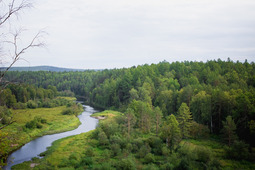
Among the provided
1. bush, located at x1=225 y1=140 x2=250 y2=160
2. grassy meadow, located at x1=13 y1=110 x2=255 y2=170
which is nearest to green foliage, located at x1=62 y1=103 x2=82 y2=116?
grassy meadow, located at x1=13 y1=110 x2=255 y2=170

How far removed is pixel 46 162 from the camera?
35656mm

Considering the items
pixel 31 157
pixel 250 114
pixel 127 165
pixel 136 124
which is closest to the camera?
pixel 127 165

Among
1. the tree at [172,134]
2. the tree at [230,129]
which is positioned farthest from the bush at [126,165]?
the tree at [230,129]

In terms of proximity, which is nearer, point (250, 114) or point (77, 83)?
point (250, 114)

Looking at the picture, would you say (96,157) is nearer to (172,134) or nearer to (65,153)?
(65,153)

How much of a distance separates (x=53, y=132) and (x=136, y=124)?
2692cm

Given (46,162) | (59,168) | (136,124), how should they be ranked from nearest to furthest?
(59,168) < (46,162) < (136,124)

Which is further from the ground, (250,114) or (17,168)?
(250,114)

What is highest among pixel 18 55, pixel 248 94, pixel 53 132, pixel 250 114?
pixel 18 55

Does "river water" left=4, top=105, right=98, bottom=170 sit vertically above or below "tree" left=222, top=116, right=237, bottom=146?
below

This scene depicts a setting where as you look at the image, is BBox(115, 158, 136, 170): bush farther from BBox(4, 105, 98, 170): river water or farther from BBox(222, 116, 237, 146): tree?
BBox(222, 116, 237, 146): tree

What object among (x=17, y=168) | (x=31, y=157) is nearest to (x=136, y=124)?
(x=31, y=157)

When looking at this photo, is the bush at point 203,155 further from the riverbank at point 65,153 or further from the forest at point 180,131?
the riverbank at point 65,153

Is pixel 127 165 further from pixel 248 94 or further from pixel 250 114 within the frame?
pixel 248 94
